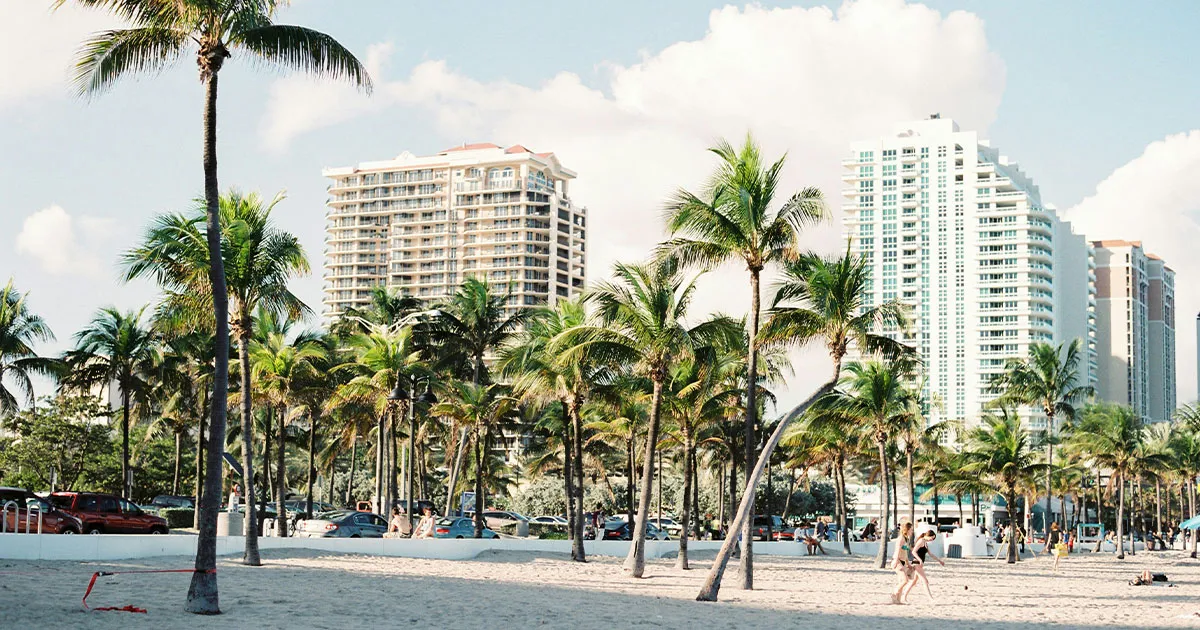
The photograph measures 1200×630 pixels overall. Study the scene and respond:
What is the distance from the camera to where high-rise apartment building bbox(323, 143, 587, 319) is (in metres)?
160

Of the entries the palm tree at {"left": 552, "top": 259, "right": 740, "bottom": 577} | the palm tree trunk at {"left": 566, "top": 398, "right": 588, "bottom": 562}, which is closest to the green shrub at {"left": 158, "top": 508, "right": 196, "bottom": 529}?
the palm tree trunk at {"left": 566, "top": 398, "right": 588, "bottom": 562}

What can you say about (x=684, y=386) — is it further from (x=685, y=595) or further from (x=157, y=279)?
(x=157, y=279)

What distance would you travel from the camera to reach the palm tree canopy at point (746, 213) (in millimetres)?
26156

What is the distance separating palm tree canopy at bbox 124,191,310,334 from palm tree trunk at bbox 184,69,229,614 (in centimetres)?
732

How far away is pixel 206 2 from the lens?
16688mm

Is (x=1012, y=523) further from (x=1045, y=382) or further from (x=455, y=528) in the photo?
(x=455, y=528)

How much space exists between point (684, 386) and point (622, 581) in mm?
10029

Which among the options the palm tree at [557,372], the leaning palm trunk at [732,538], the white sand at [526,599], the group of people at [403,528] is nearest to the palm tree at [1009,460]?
the white sand at [526,599]

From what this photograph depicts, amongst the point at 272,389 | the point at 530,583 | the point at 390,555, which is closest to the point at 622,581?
the point at 530,583

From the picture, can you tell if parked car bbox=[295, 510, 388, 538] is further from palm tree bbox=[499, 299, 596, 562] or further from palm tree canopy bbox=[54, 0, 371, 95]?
palm tree canopy bbox=[54, 0, 371, 95]

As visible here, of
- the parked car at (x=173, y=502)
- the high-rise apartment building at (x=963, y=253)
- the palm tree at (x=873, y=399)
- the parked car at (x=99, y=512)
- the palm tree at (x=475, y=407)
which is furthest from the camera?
the high-rise apartment building at (x=963, y=253)

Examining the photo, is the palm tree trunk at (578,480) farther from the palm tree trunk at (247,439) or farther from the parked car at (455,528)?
the palm tree trunk at (247,439)

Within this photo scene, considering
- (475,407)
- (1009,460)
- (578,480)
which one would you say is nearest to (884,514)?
(1009,460)

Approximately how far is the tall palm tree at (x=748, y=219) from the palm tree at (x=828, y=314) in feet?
2.02
